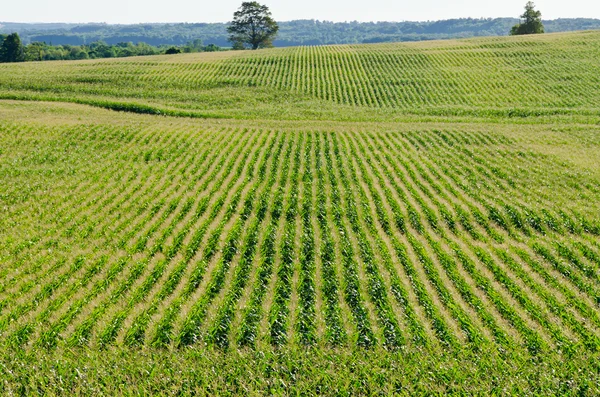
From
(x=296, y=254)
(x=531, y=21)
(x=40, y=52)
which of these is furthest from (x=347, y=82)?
(x=40, y=52)

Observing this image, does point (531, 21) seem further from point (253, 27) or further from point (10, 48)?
point (10, 48)

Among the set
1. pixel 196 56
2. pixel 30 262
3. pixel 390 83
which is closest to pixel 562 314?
pixel 30 262

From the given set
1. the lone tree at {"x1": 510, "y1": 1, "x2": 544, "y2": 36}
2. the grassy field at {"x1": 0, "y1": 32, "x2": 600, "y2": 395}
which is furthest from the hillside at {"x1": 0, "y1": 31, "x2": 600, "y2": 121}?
the lone tree at {"x1": 510, "y1": 1, "x2": 544, "y2": 36}

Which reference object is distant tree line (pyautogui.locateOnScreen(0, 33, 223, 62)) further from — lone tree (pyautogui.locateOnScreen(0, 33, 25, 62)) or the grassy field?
the grassy field

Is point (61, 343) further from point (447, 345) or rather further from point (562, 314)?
point (562, 314)

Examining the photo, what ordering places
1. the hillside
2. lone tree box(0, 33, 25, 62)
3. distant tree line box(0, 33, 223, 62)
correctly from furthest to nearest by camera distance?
1. distant tree line box(0, 33, 223, 62)
2. lone tree box(0, 33, 25, 62)
3. the hillside
